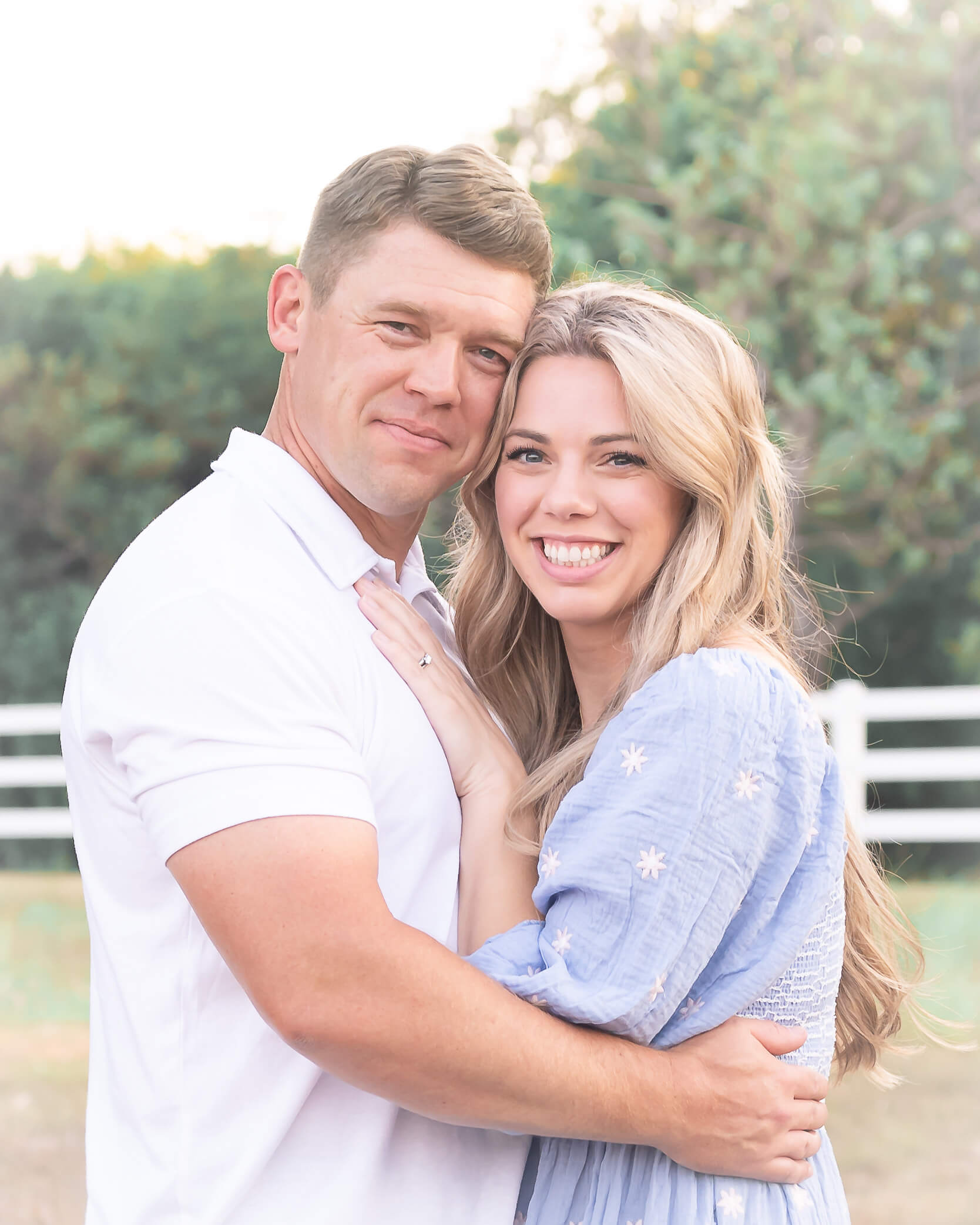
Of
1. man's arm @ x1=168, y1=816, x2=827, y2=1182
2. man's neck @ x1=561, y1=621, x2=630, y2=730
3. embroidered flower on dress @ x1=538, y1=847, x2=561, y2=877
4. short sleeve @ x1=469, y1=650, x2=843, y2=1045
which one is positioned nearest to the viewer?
man's arm @ x1=168, y1=816, x2=827, y2=1182

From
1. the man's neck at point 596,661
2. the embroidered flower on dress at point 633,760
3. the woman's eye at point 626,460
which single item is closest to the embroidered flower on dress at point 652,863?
the embroidered flower on dress at point 633,760

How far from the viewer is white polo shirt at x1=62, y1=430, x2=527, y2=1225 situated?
1.64m

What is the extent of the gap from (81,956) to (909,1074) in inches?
191

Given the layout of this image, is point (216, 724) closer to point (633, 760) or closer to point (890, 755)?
point (633, 760)

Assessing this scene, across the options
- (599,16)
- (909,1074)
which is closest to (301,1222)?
(909,1074)

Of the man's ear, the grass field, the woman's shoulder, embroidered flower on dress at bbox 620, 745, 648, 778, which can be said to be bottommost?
the grass field

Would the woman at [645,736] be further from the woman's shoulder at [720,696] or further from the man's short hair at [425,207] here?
the man's short hair at [425,207]

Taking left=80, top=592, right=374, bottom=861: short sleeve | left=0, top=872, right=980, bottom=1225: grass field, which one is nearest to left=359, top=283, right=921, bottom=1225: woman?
left=80, top=592, right=374, bottom=861: short sleeve

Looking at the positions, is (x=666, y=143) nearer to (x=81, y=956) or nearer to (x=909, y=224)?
(x=909, y=224)

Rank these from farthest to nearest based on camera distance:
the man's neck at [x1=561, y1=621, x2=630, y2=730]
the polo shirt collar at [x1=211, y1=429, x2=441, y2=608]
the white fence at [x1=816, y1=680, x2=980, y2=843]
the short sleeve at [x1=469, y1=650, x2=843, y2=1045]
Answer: the white fence at [x1=816, y1=680, x2=980, y2=843] → the man's neck at [x1=561, y1=621, x2=630, y2=730] → the polo shirt collar at [x1=211, y1=429, x2=441, y2=608] → the short sleeve at [x1=469, y1=650, x2=843, y2=1045]

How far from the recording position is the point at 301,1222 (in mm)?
1750

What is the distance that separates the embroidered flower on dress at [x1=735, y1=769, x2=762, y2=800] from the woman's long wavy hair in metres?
0.32

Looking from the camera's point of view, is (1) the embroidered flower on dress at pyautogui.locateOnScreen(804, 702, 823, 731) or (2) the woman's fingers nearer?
(1) the embroidered flower on dress at pyautogui.locateOnScreen(804, 702, 823, 731)

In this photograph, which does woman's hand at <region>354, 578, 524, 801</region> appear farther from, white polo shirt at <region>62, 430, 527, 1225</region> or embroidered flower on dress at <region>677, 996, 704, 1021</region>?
embroidered flower on dress at <region>677, 996, 704, 1021</region>
